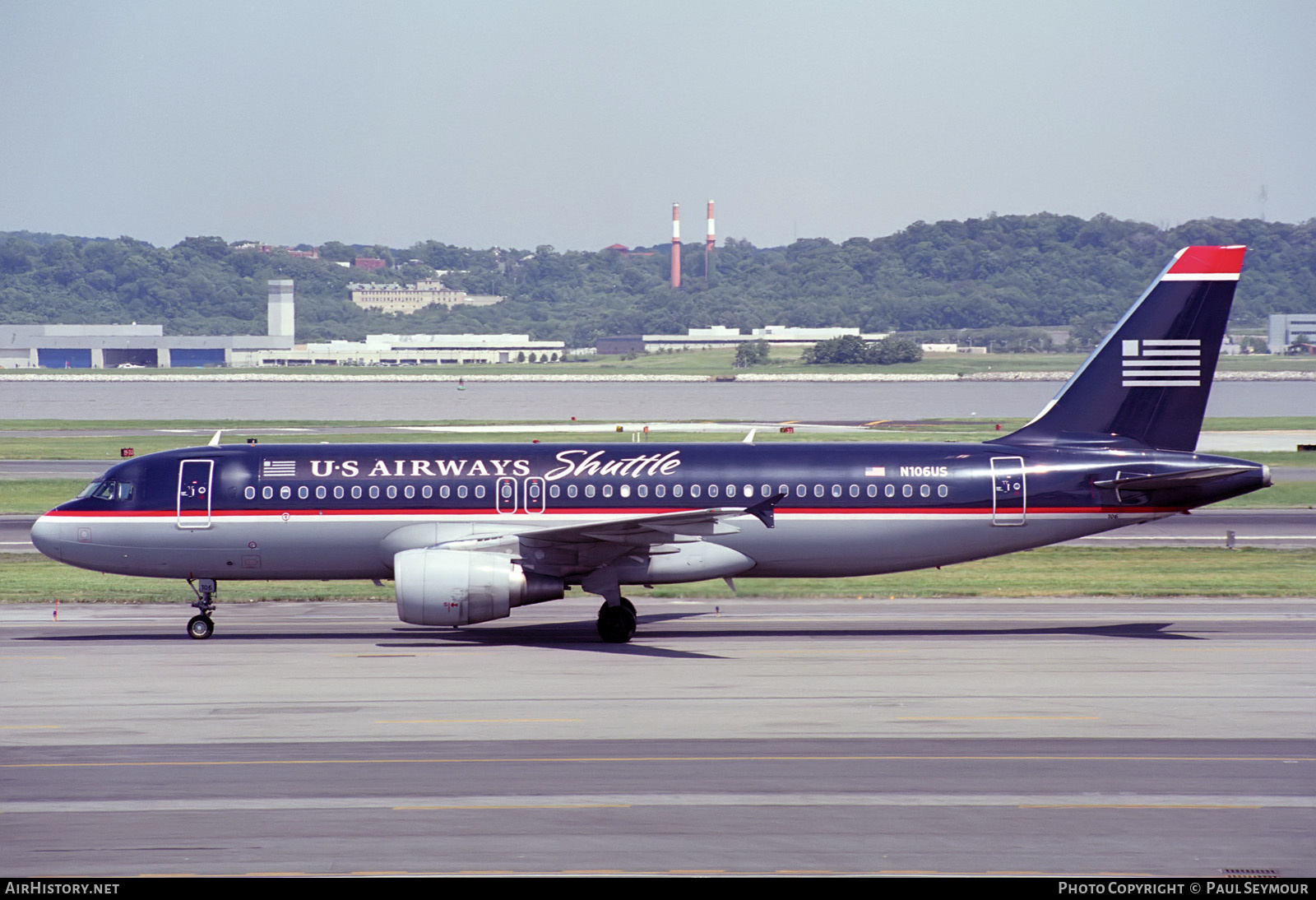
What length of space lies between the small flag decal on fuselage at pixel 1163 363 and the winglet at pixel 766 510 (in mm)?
9389

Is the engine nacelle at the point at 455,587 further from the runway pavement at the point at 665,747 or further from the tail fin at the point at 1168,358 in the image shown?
the tail fin at the point at 1168,358

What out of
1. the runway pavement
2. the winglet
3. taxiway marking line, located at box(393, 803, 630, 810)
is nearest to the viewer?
the runway pavement

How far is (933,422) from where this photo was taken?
106 metres

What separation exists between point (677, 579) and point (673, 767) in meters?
11.7

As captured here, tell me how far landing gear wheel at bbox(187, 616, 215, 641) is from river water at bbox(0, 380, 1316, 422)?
91954 mm

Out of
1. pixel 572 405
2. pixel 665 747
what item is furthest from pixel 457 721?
pixel 572 405

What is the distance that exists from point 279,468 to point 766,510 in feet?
36.3

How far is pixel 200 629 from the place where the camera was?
30.8 m

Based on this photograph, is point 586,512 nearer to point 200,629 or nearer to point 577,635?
point 577,635

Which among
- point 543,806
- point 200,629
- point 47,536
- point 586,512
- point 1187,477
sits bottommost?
point 200,629

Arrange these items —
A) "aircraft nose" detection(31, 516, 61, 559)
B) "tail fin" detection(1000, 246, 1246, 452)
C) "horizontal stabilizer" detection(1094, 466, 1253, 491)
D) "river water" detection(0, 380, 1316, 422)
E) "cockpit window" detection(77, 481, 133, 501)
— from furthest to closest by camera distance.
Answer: "river water" detection(0, 380, 1316, 422) → "tail fin" detection(1000, 246, 1246, 452) → "cockpit window" detection(77, 481, 133, 501) → "aircraft nose" detection(31, 516, 61, 559) → "horizontal stabilizer" detection(1094, 466, 1253, 491)

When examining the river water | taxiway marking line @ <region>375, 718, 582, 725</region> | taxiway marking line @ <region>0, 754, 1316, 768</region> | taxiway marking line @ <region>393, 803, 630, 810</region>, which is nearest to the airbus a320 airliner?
taxiway marking line @ <region>375, 718, 582, 725</region>

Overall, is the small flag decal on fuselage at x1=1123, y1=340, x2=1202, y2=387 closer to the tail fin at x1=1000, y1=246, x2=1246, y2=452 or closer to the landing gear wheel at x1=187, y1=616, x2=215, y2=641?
the tail fin at x1=1000, y1=246, x2=1246, y2=452

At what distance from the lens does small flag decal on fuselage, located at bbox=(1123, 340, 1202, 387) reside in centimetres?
3259
